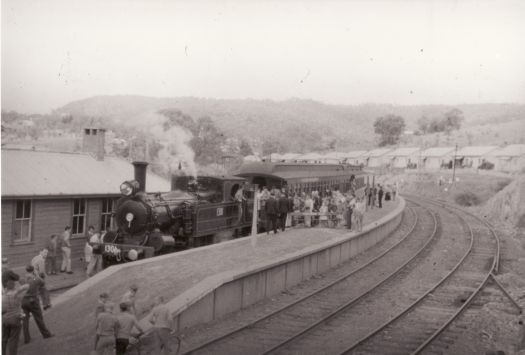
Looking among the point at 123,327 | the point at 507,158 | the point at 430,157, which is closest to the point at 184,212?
the point at 123,327

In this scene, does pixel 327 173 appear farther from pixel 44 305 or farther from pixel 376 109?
pixel 376 109

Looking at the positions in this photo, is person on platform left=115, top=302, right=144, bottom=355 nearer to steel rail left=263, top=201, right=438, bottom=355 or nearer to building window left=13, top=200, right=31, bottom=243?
steel rail left=263, top=201, right=438, bottom=355

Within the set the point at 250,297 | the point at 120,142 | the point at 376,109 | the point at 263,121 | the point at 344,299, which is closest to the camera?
the point at 250,297

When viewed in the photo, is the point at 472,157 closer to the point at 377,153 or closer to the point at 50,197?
the point at 377,153

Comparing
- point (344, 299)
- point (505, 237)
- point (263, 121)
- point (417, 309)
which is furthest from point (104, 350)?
point (263, 121)

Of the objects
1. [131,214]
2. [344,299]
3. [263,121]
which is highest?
[263,121]

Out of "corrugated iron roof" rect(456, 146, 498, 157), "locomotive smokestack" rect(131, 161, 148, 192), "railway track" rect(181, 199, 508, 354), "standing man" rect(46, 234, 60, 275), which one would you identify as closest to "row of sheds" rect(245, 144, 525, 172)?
"corrugated iron roof" rect(456, 146, 498, 157)
